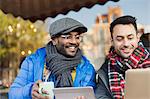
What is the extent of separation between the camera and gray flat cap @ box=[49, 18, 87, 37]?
2039 mm

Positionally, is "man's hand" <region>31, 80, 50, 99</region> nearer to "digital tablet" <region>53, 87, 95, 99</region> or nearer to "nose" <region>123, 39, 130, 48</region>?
"digital tablet" <region>53, 87, 95, 99</region>

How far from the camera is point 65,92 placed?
1798 millimetres

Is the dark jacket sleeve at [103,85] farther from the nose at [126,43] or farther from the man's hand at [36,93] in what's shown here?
the man's hand at [36,93]

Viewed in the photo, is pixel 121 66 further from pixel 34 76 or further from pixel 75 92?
pixel 34 76

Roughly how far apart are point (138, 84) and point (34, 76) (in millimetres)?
739

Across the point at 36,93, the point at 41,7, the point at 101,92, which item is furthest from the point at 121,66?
the point at 41,7

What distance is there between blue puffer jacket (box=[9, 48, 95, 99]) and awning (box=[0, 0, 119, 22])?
4.51 feet

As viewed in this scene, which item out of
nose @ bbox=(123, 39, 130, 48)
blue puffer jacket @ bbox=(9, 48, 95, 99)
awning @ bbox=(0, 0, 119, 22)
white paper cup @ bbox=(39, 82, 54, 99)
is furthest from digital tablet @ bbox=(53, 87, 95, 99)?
awning @ bbox=(0, 0, 119, 22)

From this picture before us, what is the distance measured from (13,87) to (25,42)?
12.5 meters

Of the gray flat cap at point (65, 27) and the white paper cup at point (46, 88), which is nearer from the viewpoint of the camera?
the white paper cup at point (46, 88)

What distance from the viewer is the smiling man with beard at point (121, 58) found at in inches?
75.4

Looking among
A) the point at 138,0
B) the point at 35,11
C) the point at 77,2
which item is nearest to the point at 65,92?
the point at 77,2

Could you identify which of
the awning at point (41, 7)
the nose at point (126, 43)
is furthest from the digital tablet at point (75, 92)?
the awning at point (41, 7)

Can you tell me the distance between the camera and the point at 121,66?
1938 millimetres
